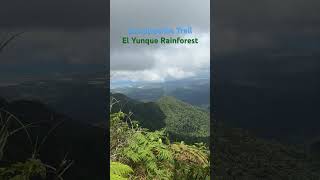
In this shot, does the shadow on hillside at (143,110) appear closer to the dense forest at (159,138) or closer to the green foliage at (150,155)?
the dense forest at (159,138)

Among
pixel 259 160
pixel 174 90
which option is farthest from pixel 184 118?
pixel 259 160

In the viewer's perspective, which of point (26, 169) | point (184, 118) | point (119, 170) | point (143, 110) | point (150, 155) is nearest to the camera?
point (26, 169)

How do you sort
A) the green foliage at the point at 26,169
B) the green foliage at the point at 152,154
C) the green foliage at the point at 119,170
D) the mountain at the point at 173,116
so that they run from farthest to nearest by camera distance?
the mountain at the point at 173,116 → the green foliage at the point at 152,154 → the green foliage at the point at 119,170 → the green foliage at the point at 26,169

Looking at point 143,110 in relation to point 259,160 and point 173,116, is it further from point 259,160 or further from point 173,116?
point 259,160

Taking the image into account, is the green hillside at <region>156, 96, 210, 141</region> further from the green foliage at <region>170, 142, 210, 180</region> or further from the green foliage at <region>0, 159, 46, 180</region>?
the green foliage at <region>0, 159, 46, 180</region>

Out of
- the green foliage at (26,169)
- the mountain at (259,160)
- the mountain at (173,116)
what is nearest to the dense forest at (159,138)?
the mountain at (173,116)
